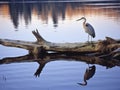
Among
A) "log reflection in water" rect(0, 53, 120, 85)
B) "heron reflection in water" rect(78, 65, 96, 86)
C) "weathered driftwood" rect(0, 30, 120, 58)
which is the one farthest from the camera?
"weathered driftwood" rect(0, 30, 120, 58)

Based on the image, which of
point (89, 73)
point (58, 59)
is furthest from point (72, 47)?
point (89, 73)

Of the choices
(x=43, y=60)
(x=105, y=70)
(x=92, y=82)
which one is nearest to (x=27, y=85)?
(x=92, y=82)

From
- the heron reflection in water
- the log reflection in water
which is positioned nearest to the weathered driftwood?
the log reflection in water

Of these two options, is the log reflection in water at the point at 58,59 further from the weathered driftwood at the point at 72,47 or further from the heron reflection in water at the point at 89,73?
the weathered driftwood at the point at 72,47

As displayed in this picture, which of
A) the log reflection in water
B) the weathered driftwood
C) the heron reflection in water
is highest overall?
the weathered driftwood

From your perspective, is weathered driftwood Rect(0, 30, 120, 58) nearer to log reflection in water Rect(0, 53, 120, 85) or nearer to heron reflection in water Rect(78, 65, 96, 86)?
log reflection in water Rect(0, 53, 120, 85)

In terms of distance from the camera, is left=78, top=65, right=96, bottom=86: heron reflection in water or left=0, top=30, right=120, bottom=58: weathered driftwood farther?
left=0, top=30, right=120, bottom=58: weathered driftwood

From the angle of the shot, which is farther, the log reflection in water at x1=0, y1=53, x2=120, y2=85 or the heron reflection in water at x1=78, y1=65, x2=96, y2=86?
the log reflection in water at x1=0, y1=53, x2=120, y2=85

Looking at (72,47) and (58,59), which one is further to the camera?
(58,59)

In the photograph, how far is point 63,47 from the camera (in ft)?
63.9

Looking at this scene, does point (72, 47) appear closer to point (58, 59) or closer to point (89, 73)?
point (58, 59)

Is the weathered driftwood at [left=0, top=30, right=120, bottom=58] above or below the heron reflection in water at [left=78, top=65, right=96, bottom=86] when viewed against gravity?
above

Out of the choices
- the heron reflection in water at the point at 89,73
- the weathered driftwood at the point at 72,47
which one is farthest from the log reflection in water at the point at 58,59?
the weathered driftwood at the point at 72,47

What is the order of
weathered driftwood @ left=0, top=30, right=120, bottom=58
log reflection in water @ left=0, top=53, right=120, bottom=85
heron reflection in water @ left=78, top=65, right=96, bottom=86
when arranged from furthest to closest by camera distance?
weathered driftwood @ left=0, top=30, right=120, bottom=58 → log reflection in water @ left=0, top=53, right=120, bottom=85 → heron reflection in water @ left=78, top=65, right=96, bottom=86
